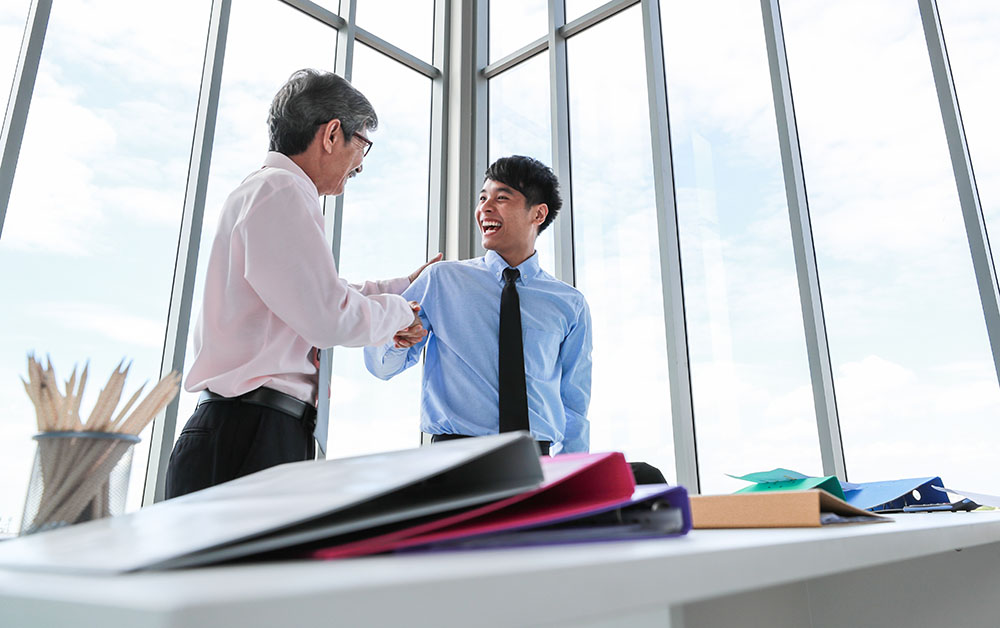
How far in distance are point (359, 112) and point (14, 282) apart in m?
1.66

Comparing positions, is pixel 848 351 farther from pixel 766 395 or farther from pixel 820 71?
pixel 820 71

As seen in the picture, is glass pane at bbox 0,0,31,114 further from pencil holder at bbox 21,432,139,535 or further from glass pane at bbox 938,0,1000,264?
glass pane at bbox 938,0,1000,264

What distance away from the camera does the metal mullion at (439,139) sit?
12.7 feet

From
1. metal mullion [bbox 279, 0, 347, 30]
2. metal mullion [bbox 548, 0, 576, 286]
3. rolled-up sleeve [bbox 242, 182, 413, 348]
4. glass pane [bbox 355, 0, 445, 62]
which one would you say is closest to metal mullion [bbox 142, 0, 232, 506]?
metal mullion [bbox 279, 0, 347, 30]

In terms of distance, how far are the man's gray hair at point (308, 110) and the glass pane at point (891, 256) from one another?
2025 millimetres

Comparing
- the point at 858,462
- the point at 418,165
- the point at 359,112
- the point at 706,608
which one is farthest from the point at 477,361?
the point at 418,165

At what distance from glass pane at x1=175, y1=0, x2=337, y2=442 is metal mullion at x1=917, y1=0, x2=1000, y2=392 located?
268cm

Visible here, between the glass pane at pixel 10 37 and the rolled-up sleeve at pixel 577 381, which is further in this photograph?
the glass pane at pixel 10 37

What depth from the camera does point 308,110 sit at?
147cm

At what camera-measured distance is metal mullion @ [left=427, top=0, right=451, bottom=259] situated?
388cm

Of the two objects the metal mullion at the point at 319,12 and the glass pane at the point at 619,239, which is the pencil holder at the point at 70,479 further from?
the metal mullion at the point at 319,12

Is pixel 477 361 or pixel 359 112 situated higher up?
pixel 359 112

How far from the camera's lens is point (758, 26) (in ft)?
10.4

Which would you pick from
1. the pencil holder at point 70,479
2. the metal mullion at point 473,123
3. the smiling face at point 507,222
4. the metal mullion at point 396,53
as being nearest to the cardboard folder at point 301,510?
the pencil holder at point 70,479
